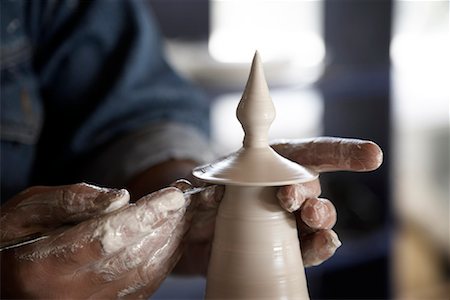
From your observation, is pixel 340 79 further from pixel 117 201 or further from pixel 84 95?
pixel 117 201

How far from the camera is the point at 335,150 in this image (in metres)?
0.58

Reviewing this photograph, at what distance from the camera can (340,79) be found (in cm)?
176

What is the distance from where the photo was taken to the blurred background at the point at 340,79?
66.1 inches

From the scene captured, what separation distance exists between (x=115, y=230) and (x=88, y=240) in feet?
0.07

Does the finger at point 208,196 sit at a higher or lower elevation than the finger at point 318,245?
higher

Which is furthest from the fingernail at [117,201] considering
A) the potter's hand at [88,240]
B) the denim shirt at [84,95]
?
the denim shirt at [84,95]

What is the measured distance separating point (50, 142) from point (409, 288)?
1.38 metres

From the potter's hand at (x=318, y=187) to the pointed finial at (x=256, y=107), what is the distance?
0.05 m

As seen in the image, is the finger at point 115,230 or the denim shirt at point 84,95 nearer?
the finger at point 115,230

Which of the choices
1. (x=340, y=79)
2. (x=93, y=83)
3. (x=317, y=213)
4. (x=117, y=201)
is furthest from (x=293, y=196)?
(x=340, y=79)

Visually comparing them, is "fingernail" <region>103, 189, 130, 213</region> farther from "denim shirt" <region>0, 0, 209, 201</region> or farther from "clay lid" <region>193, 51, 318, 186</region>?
"denim shirt" <region>0, 0, 209, 201</region>

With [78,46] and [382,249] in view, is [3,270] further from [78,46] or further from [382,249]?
[382,249]

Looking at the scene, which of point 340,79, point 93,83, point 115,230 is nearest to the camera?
point 115,230

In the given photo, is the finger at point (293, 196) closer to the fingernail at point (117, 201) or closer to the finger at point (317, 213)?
the finger at point (317, 213)
